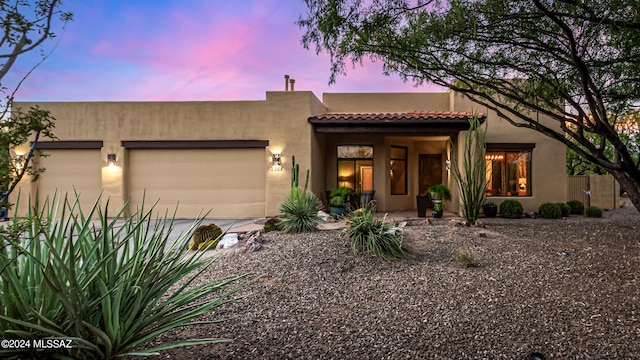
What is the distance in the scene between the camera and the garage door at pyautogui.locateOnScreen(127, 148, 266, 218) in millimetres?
11852

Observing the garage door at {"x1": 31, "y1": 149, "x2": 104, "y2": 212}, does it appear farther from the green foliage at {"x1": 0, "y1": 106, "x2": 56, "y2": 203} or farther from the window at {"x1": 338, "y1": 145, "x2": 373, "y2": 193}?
the green foliage at {"x1": 0, "y1": 106, "x2": 56, "y2": 203}

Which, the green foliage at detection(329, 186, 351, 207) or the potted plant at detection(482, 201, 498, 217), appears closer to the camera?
the green foliage at detection(329, 186, 351, 207)

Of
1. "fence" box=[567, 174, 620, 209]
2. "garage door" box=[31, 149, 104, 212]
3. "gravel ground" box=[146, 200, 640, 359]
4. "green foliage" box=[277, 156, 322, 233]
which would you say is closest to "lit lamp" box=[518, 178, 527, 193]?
"fence" box=[567, 174, 620, 209]

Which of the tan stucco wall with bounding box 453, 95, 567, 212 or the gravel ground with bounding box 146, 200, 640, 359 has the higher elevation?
the tan stucco wall with bounding box 453, 95, 567, 212

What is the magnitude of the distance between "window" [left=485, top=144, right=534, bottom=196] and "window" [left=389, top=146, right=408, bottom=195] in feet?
9.51

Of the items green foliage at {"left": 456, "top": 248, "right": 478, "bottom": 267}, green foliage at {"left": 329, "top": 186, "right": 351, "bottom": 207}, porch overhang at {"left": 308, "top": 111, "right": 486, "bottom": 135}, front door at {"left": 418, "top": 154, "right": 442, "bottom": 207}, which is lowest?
green foliage at {"left": 456, "top": 248, "right": 478, "bottom": 267}

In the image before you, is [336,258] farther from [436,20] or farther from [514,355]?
[436,20]

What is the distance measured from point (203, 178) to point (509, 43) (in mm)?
9767

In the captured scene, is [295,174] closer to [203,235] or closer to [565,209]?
[203,235]

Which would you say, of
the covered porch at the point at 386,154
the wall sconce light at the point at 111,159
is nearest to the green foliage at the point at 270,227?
the covered porch at the point at 386,154

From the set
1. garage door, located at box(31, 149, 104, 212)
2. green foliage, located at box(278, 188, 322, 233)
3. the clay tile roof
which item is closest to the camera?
green foliage, located at box(278, 188, 322, 233)

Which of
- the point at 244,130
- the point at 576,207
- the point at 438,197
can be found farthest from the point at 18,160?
the point at 576,207

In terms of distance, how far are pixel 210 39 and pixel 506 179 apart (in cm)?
1044

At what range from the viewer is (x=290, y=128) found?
37.4ft
